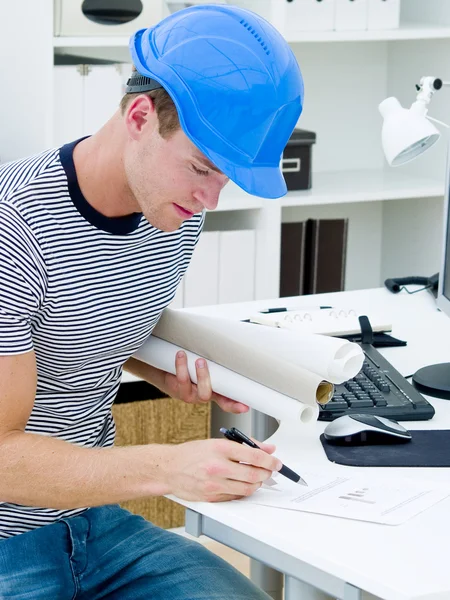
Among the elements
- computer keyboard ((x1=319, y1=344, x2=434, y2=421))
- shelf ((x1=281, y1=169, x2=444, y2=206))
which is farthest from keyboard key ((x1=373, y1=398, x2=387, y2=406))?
shelf ((x1=281, y1=169, x2=444, y2=206))

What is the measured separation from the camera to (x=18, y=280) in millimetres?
1396

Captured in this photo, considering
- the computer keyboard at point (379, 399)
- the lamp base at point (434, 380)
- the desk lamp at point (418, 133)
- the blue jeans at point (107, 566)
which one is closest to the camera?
the blue jeans at point (107, 566)

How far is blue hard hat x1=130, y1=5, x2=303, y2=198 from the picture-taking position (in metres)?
1.29

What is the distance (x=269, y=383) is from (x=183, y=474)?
0.77ft

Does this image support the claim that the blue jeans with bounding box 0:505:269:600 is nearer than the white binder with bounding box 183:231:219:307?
Yes

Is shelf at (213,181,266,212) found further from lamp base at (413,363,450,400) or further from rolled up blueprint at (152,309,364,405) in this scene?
rolled up blueprint at (152,309,364,405)

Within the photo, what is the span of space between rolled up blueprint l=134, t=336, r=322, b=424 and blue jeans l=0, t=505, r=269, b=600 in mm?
252

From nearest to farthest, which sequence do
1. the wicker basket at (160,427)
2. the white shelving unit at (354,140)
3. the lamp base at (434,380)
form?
the lamp base at (434,380)
the white shelving unit at (354,140)
the wicker basket at (160,427)

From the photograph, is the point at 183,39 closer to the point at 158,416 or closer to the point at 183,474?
the point at 183,474

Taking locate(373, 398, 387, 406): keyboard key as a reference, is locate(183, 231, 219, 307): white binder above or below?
below

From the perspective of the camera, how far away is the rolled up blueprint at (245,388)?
4.79 ft

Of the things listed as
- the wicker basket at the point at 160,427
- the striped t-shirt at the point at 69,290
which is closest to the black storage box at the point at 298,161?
the wicker basket at the point at 160,427

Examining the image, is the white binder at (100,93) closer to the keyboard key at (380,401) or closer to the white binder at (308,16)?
the white binder at (308,16)

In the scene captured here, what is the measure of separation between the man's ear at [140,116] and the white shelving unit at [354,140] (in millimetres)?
1208
